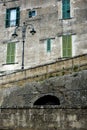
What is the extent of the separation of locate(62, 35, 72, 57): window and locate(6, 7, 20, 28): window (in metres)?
5.49

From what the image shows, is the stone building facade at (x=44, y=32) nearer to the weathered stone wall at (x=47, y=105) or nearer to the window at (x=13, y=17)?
the window at (x=13, y=17)

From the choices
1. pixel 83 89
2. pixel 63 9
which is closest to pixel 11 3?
pixel 63 9

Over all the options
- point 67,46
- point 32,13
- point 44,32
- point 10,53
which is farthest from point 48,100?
point 32,13

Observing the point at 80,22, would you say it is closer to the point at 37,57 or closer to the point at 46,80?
the point at 37,57

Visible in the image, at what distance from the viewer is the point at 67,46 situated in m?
29.6

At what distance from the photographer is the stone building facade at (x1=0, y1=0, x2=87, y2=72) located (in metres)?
29.9

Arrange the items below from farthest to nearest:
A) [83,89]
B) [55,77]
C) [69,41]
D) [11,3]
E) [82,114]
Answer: [11,3] < [69,41] < [55,77] < [83,89] < [82,114]

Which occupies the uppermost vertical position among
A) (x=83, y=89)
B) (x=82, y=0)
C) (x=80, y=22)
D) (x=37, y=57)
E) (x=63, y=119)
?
(x=82, y=0)

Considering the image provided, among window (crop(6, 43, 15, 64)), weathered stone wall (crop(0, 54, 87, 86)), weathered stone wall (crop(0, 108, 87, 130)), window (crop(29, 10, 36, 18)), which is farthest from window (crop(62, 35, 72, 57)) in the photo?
weathered stone wall (crop(0, 108, 87, 130))

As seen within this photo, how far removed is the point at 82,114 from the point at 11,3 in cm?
1951

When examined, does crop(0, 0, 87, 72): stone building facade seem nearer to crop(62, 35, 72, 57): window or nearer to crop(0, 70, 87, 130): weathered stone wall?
crop(62, 35, 72, 57): window

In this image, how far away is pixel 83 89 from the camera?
21.0 metres

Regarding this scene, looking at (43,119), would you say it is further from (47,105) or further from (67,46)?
(67,46)

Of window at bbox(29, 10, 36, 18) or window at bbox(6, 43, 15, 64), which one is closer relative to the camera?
window at bbox(6, 43, 15, 64)
